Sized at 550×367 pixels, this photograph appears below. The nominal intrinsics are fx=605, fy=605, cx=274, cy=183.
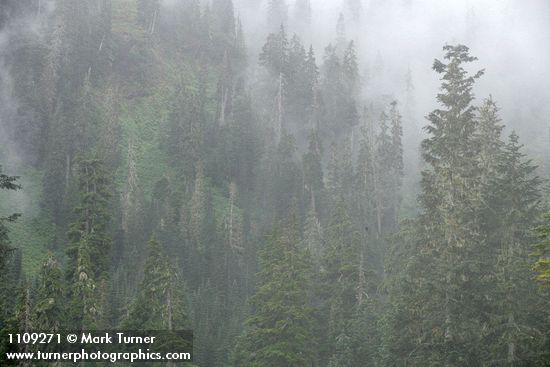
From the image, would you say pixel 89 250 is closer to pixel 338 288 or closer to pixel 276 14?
pixel 338 288

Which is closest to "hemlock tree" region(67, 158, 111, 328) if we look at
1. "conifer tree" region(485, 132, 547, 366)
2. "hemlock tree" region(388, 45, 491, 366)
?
"hemlock tree" region(388, 45, 491, 366)

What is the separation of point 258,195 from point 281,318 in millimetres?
46637

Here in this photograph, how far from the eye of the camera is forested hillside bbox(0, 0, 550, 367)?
105 ft

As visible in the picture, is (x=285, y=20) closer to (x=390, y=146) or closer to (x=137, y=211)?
(x=390, y=146)

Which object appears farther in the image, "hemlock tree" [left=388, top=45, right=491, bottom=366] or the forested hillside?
the forested hillside

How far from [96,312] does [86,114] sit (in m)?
49.6

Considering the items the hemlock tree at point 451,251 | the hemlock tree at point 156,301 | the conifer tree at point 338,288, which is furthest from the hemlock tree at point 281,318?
the hemlock tree at point 451,251

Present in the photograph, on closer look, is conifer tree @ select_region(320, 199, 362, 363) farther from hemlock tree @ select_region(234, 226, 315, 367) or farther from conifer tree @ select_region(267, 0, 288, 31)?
conifer tree @ select_region(267, 0, 288, 31)

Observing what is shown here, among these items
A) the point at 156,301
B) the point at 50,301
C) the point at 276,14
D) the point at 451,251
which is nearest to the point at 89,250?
the point at 156,301

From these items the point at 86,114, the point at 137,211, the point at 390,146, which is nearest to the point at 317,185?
the point at 390,146

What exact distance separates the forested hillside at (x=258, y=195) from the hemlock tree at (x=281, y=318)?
5.6 inches

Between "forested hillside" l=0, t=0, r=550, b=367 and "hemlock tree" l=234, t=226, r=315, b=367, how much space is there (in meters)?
0.14

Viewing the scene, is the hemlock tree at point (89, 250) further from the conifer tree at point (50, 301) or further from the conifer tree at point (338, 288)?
the conifer tree at point (338, 288)

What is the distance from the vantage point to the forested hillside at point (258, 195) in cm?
3186
